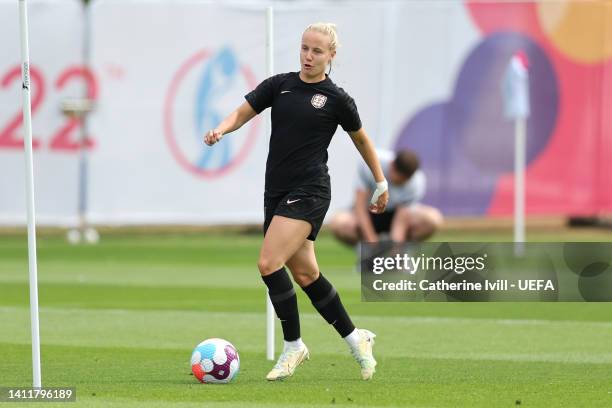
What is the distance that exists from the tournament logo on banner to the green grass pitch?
4089 millimetres

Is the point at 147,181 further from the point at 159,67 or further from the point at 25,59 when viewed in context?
the point at 25,59

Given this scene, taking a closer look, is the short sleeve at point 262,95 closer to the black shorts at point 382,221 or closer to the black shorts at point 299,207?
the black shorts at point 299,207

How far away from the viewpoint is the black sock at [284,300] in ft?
26.6

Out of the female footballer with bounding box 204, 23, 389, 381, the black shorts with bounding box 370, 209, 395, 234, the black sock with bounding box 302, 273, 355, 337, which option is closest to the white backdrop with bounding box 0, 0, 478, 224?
the black shorts with bounding box 370, 209, 395, 234

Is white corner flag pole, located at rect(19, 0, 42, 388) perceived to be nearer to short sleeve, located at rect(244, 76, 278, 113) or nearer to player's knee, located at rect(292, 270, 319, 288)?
short sleeve, located at rect(244, 76, 278, 113)

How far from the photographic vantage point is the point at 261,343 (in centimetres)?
1020

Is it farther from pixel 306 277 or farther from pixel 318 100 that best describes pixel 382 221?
pixel 318 100

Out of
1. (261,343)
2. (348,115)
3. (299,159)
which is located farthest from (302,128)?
(261,343)

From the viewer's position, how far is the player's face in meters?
7.89

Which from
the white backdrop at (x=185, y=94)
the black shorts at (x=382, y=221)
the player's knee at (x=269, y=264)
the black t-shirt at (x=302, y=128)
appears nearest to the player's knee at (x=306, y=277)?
the player's knee at (x=269, y=264)

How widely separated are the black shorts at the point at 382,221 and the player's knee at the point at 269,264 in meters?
8.08

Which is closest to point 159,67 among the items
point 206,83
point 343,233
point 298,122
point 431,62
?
point 206,83

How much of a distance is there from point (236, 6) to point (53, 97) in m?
3.06

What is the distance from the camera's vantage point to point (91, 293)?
13.9m
